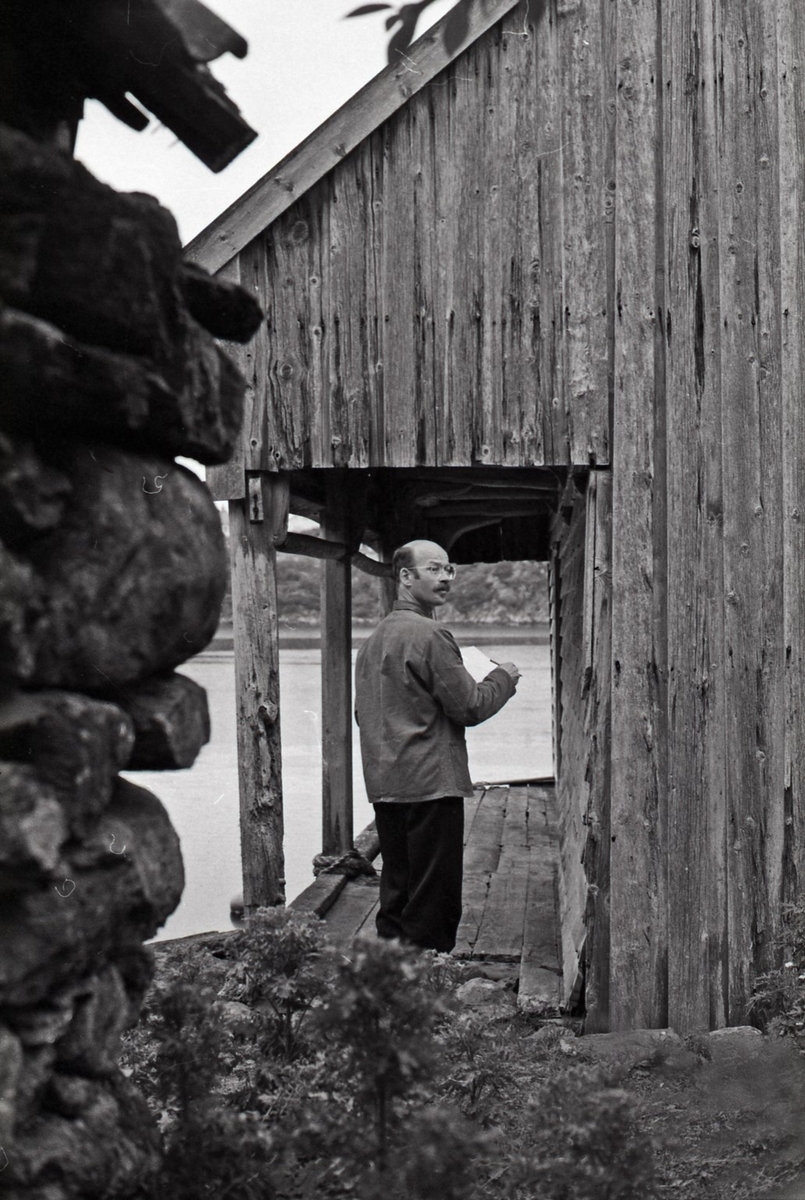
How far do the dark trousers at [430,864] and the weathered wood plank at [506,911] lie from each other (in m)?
0.98

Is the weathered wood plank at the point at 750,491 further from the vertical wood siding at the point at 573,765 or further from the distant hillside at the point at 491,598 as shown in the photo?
the distant hillside at the point at 491,598

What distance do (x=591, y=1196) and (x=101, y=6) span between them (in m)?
2.62

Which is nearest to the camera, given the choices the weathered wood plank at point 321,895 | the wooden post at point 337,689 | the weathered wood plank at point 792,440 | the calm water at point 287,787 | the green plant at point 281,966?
the green plant at point 281,966

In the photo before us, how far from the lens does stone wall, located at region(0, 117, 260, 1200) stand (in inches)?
85.7

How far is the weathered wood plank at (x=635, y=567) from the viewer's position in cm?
521

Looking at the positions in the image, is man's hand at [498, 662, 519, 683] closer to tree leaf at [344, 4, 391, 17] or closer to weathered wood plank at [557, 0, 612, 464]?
weathered wood plank at [557, 0, 612, 464]

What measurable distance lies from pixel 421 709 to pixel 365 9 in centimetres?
333

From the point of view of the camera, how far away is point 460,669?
525 cm

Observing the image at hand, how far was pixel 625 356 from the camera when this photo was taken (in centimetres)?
532

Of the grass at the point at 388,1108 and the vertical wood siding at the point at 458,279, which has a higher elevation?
the vertical wood siding at the point at 458,279

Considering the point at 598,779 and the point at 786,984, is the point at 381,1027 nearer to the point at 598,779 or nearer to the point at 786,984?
the point at 598,779

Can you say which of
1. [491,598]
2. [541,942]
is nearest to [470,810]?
[541,942]

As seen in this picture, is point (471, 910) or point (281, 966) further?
point (471, 910)

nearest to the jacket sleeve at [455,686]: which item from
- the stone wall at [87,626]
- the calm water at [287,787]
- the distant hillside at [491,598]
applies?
the calm water at [287,787]
